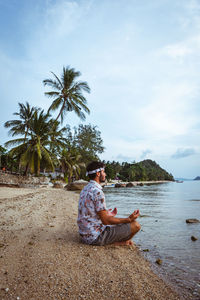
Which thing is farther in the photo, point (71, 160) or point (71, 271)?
point (71, 160)

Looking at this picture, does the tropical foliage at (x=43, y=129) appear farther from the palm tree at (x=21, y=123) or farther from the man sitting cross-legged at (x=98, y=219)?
the man sitting cross-legged at (x=98, y=219)

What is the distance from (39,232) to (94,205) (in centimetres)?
169

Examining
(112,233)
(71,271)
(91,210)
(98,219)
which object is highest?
(91,210)

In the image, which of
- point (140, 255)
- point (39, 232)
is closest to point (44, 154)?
point (39, 232)

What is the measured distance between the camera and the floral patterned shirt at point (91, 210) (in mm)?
3186

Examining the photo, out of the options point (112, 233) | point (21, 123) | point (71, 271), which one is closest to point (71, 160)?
point (21, 123)

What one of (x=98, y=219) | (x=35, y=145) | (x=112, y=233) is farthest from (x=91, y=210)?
(x=35, y=145)

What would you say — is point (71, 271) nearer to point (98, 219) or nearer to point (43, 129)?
point (98, 219)

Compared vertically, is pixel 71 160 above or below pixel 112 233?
above

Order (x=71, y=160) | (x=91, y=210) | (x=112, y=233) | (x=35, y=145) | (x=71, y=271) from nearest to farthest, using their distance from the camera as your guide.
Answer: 1. (x=71, y=271)
2. (x=91, y=210)
3. (x=112, y=233)
4. (x=35, y=145)
5. (x=71, y=160)

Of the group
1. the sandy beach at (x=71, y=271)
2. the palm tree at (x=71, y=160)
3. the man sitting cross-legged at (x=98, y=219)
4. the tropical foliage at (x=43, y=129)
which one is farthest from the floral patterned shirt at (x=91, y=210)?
the palm tree at (x=71, y=160)

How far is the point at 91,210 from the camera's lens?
327 centimetres

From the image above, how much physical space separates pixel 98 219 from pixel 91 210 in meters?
0.21

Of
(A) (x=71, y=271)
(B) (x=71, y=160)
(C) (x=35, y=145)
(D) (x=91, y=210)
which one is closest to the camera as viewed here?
(A) (x=71, y=271)
